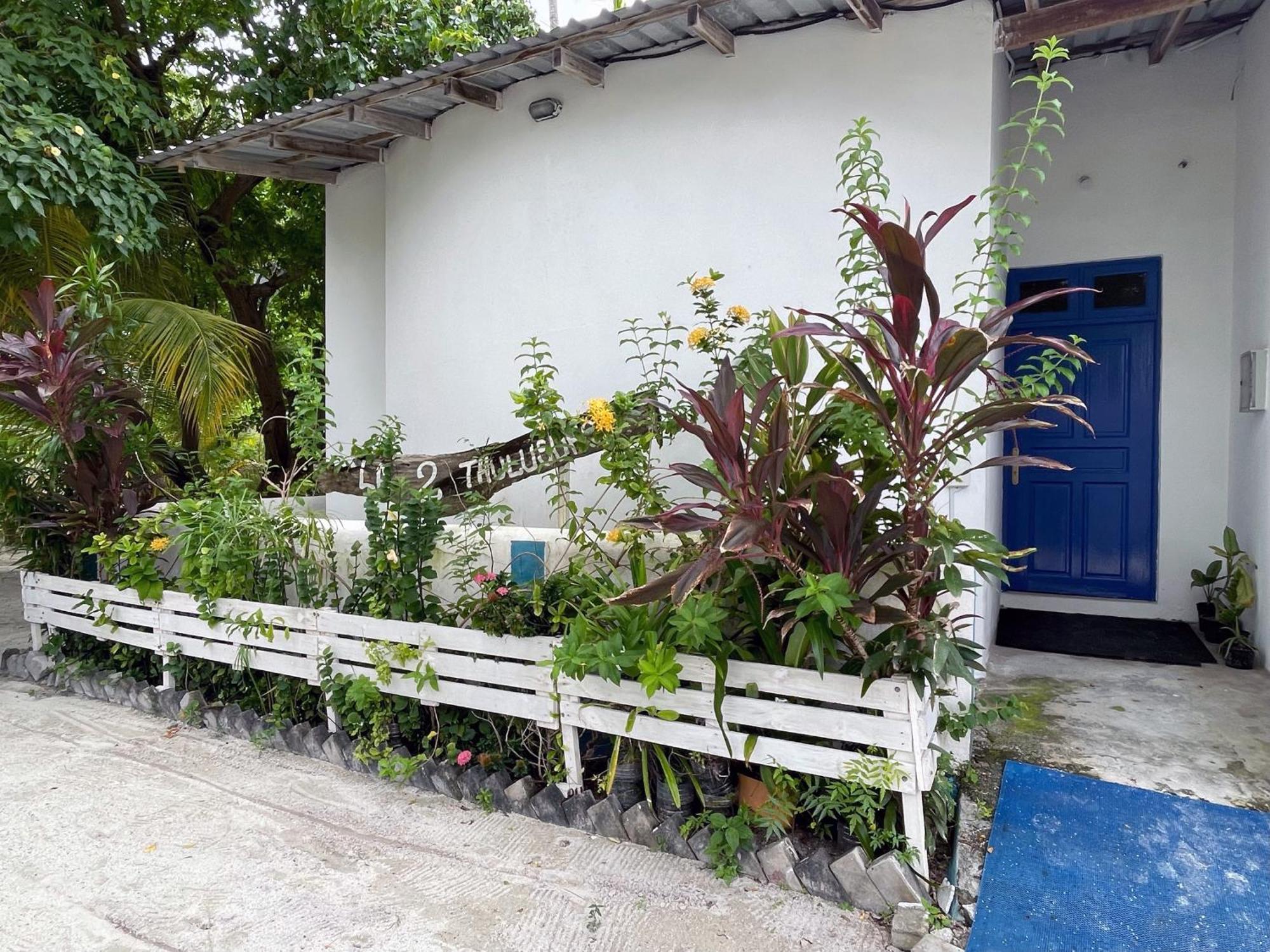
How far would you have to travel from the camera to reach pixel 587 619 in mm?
2650

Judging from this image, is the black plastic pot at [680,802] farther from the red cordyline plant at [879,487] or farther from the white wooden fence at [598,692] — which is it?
the red cordyline plant at [879,487]

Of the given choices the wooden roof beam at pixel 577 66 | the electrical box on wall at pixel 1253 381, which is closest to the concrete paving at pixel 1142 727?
the electrical box on wall at pixel 1253 381

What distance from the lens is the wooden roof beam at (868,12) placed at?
3.26 metres

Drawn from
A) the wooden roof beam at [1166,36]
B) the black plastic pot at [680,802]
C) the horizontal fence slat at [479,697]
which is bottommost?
the black plastic pot at [680,802]

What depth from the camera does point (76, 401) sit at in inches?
160

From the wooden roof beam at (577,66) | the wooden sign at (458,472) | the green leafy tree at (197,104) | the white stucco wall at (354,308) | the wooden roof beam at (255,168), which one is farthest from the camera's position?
the white stucco wall at (354,308)

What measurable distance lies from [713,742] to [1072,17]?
3.18 m

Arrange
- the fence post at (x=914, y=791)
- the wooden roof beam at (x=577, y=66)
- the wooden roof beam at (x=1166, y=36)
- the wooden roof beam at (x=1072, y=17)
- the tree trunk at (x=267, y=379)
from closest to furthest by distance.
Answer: the fence post at (x=914, y=791) < the wooden roof beam at (x=1072, y=17) < the wooden roof beam at (x=1166, y=36) < the wooden roof beam at (x=577, y=66) < the tree trunk at (x=267, y=379)

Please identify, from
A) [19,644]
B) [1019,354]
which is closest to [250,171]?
[19,644]

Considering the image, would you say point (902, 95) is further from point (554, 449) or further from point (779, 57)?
point (554, 449)

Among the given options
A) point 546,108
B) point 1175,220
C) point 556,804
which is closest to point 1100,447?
point 1175,220

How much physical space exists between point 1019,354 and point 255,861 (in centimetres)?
453

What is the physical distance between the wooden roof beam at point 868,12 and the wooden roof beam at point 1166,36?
139cm

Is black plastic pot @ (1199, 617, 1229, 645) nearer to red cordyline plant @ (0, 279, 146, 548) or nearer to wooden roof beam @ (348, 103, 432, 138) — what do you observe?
wooden roof beam @ (348, 103, 432, 138)
